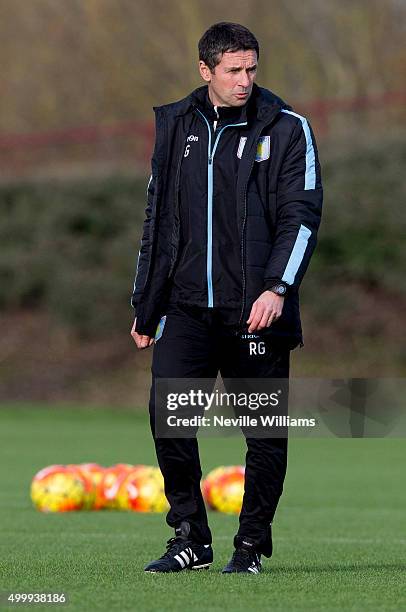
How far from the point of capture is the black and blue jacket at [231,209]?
6.27 m

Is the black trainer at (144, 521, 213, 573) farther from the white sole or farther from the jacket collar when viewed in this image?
the jacket collar

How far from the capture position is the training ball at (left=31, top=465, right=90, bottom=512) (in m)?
11.0

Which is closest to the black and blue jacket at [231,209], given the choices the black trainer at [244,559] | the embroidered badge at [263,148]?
the embroidered badge at [263,148]

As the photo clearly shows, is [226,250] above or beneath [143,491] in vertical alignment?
above

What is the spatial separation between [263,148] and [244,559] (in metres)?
1.75

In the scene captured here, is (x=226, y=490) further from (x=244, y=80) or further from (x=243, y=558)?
(x=244, y=80)

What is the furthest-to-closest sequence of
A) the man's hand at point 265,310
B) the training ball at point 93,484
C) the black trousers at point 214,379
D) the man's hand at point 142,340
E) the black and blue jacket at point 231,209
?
the training ball at point 93,484 → the man's hand at point 142,340 → the black trousers at point 214,379 → the black and blue jacket at point 231,209 → the man's hand at point 265,310

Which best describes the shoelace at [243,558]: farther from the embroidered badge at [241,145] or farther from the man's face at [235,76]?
the man's face at [235,76]

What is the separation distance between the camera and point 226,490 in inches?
431

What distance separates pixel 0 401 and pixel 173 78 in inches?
445

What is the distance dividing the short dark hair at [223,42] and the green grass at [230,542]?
86.3 inches

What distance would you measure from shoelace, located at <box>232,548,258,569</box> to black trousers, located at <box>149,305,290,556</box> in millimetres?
58

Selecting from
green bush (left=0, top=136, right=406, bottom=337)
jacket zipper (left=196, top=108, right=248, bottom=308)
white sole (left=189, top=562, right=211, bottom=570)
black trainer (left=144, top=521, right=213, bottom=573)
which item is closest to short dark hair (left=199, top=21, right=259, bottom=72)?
jacket zipper (left=196, top=108, right=248, bottom=308)
